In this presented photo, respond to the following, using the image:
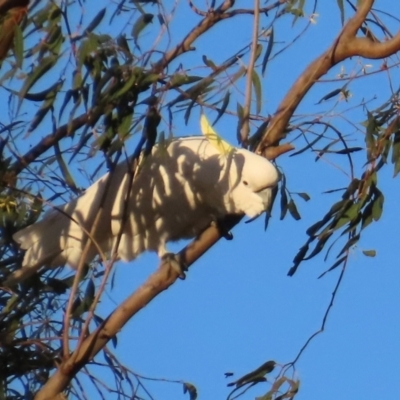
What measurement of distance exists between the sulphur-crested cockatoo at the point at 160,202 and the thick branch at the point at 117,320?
207 millimetres

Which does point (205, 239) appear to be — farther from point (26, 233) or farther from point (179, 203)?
point (26, 233)

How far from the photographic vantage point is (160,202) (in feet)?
6.99

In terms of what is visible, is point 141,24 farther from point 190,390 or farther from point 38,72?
point 190,390

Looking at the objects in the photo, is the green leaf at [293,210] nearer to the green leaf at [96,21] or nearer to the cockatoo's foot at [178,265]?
the cockatoo's foot at [178,265]

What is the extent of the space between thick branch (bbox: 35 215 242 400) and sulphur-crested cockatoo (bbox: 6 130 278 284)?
0.68ft

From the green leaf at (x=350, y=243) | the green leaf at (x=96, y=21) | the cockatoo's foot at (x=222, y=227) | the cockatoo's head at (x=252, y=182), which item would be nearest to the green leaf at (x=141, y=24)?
the green leaf at (x=96, y=21)

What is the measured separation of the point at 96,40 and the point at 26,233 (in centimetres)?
71

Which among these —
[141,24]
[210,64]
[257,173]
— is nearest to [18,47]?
[141,24]

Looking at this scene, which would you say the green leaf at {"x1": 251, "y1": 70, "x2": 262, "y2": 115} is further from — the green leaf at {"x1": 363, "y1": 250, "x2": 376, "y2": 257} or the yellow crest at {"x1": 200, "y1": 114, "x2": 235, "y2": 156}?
the green leaf at {"x1": 363, "y1": 250, "x2": 376, "y2": 257}

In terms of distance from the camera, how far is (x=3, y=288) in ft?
5.87

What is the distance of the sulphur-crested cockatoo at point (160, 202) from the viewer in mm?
1946

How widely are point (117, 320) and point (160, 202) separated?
59cm

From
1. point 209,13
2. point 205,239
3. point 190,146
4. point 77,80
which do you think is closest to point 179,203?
point 190,146

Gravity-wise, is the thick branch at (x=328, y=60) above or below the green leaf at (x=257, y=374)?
above
